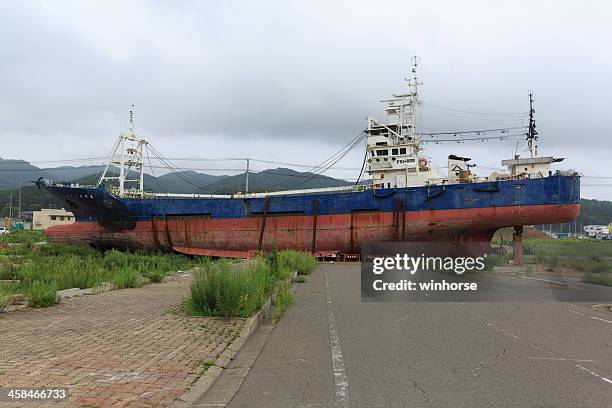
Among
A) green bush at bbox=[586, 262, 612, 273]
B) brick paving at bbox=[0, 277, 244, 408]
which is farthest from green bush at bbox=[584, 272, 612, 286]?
brick paving at bbox=[0, 277, 244, 408]

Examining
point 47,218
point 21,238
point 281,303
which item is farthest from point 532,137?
point 47,218

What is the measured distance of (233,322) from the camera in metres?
7.43

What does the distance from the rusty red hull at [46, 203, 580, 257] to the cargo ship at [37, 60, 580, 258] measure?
6 centimetres

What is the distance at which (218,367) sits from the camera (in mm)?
5039

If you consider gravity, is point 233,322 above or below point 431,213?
below

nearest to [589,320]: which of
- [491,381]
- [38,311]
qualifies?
[491,381]

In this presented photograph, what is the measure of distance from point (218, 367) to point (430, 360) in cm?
249

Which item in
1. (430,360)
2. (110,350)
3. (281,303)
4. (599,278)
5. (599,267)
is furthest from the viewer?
(599,278)

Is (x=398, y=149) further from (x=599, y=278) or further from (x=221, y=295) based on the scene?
(x=221, y=295)

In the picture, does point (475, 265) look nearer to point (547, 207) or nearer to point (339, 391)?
point (547, 207)

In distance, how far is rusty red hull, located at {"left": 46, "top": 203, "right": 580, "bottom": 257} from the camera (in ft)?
87.8

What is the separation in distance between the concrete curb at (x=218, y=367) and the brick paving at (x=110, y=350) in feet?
0.27

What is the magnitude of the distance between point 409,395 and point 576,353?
124 inches

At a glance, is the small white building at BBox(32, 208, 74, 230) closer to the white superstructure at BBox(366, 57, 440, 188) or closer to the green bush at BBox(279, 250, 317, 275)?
the white superstructure at BBox(366, 57, 440, 188)
